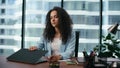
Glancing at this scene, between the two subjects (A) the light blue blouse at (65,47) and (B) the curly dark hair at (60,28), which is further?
(B) the curly dark hair at (60,28)

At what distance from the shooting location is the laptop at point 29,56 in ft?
7.47

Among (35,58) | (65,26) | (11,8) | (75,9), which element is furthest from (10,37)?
(35,58)

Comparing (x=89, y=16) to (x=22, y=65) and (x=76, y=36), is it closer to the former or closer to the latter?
(x=76, y=36)

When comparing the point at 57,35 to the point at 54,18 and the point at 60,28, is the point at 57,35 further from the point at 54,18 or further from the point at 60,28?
the point at 54,18

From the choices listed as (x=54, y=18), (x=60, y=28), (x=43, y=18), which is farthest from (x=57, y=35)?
(x=43, y=18)

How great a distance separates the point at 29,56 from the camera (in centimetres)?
235

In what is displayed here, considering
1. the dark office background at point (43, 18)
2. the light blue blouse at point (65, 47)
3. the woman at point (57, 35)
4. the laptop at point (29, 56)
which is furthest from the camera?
the dark office background at point (43, 18)

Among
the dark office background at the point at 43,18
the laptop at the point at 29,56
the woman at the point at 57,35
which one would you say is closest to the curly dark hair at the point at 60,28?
the woman at the point at 57,35

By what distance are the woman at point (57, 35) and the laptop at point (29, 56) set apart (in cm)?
42

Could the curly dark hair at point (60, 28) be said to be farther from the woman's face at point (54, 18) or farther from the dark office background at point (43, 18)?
the dark office background at point (43, 18)

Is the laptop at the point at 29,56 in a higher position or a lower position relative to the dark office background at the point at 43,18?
Answer: lower

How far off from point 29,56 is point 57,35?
0.65 meters

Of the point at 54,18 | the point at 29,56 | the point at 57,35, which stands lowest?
the point at 29,56

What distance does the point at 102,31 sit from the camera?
5.57m
